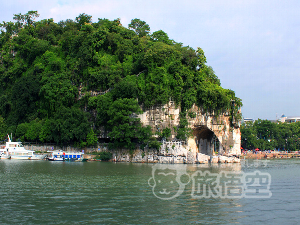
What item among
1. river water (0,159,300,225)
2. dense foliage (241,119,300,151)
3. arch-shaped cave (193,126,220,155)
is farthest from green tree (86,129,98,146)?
dense foliage (241,119,300,151)

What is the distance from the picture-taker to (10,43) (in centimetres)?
5875

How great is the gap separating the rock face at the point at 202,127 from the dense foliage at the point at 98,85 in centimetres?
106

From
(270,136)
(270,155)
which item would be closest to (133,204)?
(270,155)

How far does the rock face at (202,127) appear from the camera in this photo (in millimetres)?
45094

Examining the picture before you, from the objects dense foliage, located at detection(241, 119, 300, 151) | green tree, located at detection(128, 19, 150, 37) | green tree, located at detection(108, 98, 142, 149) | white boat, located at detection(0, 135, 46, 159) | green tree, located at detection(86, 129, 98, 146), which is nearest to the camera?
green tree, located at detection(108, 98, 142, 149)

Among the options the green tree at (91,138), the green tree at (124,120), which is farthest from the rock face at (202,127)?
the green tree at (91,138)

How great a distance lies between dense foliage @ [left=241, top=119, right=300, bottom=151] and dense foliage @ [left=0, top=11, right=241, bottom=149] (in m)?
30.6

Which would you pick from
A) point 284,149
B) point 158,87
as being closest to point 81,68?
point 158,87

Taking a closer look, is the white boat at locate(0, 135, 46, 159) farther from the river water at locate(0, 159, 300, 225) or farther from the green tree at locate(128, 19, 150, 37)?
the green tree at locate(128, 19, 150, 37)

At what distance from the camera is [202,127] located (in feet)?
155

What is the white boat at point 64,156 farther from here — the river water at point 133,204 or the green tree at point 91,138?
the river water at point 133,204

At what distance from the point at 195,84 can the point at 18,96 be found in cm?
2582

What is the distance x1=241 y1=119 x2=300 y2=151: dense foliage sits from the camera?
259ft

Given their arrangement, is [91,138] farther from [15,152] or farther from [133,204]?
[133,204]
